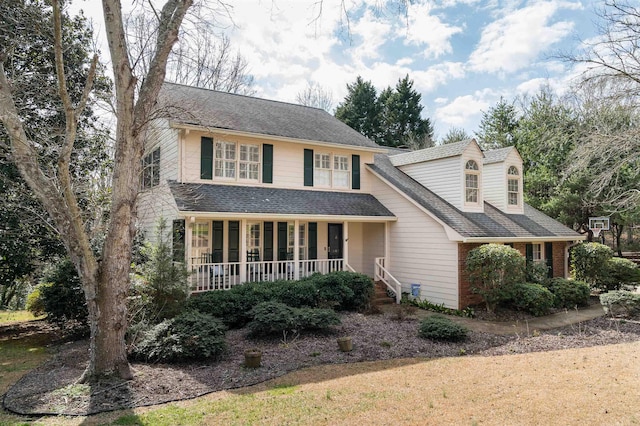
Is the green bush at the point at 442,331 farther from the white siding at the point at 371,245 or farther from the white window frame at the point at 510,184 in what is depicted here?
the white window frame at the point at 510,184

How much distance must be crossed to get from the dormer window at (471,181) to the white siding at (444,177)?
1.07 feet

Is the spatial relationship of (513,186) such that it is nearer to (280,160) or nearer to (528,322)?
(528,322)

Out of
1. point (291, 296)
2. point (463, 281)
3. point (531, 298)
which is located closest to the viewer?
point (291, 296)

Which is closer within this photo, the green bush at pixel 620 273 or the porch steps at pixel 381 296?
the porch steps at pixel 381 296

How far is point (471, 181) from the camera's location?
50.3ft

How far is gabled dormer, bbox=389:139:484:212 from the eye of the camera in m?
14.8

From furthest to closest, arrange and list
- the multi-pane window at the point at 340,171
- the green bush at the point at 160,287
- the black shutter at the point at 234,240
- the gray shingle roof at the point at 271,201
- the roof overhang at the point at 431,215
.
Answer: the multi-pane window at the point at 340,171 → the black shutter at the point at 234,240 → the roof overhang at the point at 431,215 → the gray shingle roof at the point at 271,201 → the green bush at the point at 160,287

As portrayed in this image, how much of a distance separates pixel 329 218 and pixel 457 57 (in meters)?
7.79

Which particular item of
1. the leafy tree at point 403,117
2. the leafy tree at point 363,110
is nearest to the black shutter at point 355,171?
the leafy tree at point 363,110

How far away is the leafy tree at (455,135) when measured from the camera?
36153 mm

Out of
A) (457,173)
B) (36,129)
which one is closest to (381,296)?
(457,173)

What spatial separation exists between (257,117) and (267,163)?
7.34 feet

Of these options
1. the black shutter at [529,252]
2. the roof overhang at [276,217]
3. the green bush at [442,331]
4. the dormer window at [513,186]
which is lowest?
the green bush at [442,331]

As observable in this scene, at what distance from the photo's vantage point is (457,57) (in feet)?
47.5
